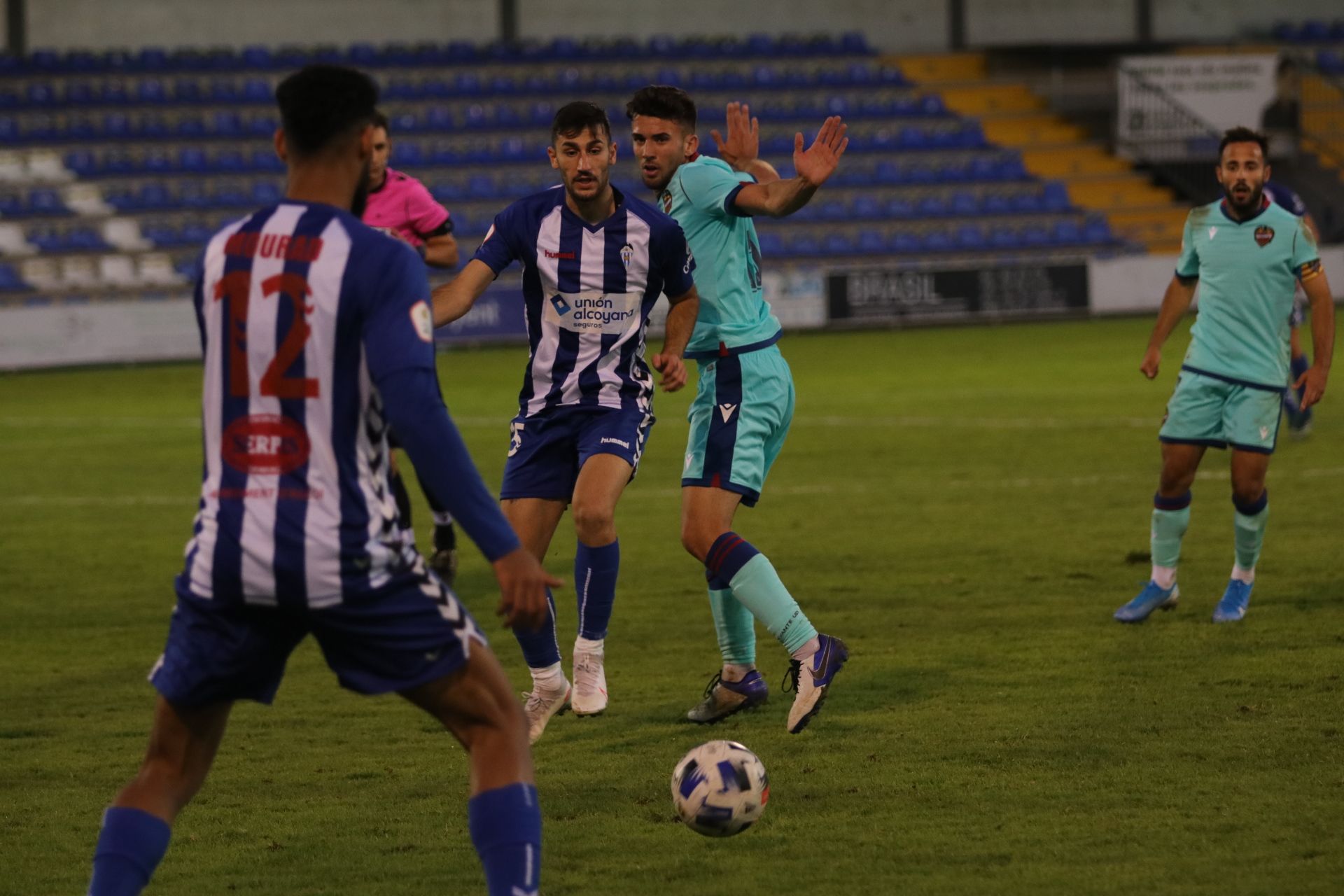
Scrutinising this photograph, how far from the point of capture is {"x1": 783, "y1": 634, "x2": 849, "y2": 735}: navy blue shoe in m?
5.96

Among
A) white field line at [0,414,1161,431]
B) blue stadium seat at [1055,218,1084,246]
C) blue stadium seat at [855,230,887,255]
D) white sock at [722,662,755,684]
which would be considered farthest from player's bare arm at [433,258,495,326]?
blue stadium seat at [1055,218,1084,246]

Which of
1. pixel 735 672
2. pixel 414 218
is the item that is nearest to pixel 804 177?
pixel 735 672

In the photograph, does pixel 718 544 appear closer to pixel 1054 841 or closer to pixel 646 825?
pixel 646 825

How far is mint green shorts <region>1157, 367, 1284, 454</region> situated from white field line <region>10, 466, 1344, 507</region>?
4077 mm

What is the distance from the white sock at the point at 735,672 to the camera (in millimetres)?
6410

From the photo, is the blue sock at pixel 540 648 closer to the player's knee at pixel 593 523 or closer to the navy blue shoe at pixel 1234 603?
the player's knee at pixel 593 523

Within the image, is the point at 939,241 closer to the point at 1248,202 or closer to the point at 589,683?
the point at 1248,202

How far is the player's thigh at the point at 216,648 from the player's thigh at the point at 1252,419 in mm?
5232

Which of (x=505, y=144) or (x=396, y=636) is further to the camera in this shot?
(x=505, y=144)

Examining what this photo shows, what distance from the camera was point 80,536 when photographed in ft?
36.6

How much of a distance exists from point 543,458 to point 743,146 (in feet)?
4.91

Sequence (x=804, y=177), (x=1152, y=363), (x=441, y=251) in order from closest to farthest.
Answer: (x=804, y=177)
(x=1152, y=363)
(x=441, y=251)

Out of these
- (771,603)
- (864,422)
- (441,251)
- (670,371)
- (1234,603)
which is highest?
(441,251)

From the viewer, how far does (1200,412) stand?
312 inches
